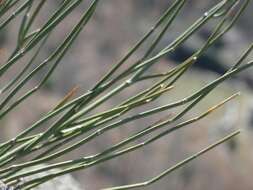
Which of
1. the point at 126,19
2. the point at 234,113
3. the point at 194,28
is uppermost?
the point at 126,19

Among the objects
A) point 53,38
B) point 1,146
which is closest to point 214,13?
point 1,146

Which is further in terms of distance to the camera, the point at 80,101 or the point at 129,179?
the point at 129,179

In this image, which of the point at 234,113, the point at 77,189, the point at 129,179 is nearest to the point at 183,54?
the point at 234,113

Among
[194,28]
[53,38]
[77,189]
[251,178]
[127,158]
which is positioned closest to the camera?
[194,28]

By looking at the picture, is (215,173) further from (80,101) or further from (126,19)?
(80,101)

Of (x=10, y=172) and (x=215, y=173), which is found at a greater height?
(x=215, y=173)

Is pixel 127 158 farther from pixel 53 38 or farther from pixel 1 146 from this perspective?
pixel 1 146

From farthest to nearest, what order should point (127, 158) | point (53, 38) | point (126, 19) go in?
point (126, 19) → point (53, 38) → point (127, 158)
